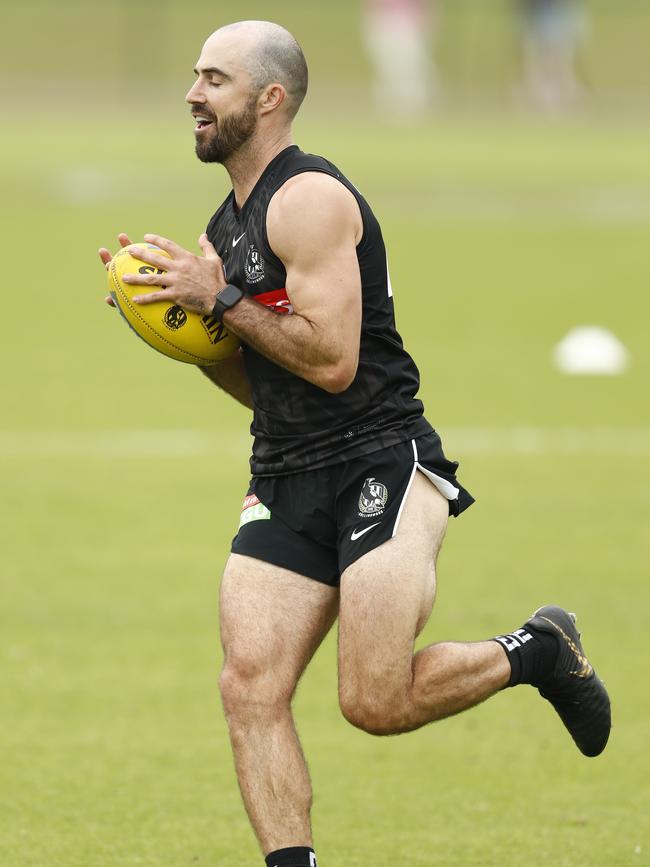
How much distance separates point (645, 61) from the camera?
2231 inches

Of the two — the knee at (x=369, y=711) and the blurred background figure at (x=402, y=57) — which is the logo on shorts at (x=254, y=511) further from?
the blurred background figure at (x=402, y=57)

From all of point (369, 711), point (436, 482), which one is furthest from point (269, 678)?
point (436, 482)

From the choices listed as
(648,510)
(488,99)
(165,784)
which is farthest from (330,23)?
(165,784)

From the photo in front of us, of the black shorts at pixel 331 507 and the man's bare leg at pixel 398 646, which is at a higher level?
the black shorts at pixel 331 507

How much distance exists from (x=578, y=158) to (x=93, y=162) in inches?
377

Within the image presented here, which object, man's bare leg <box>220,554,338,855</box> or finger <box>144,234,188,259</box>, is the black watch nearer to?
finger <box>144,234,188,259</box>

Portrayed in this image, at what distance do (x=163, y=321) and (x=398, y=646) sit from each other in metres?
1.40

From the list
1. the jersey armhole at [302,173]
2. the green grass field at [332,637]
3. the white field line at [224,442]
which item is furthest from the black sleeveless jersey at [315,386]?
the white field line at [224,442]

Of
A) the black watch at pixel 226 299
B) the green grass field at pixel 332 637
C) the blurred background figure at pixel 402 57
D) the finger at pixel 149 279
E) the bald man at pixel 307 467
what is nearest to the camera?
the bald man at pixel 307 467

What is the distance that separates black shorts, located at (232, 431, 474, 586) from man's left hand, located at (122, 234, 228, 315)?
0.70 metres

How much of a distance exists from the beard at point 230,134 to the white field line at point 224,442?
732 centimetres

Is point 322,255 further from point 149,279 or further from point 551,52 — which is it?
point 551,52

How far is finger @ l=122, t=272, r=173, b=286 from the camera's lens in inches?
250

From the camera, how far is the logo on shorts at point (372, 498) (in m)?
6.32
